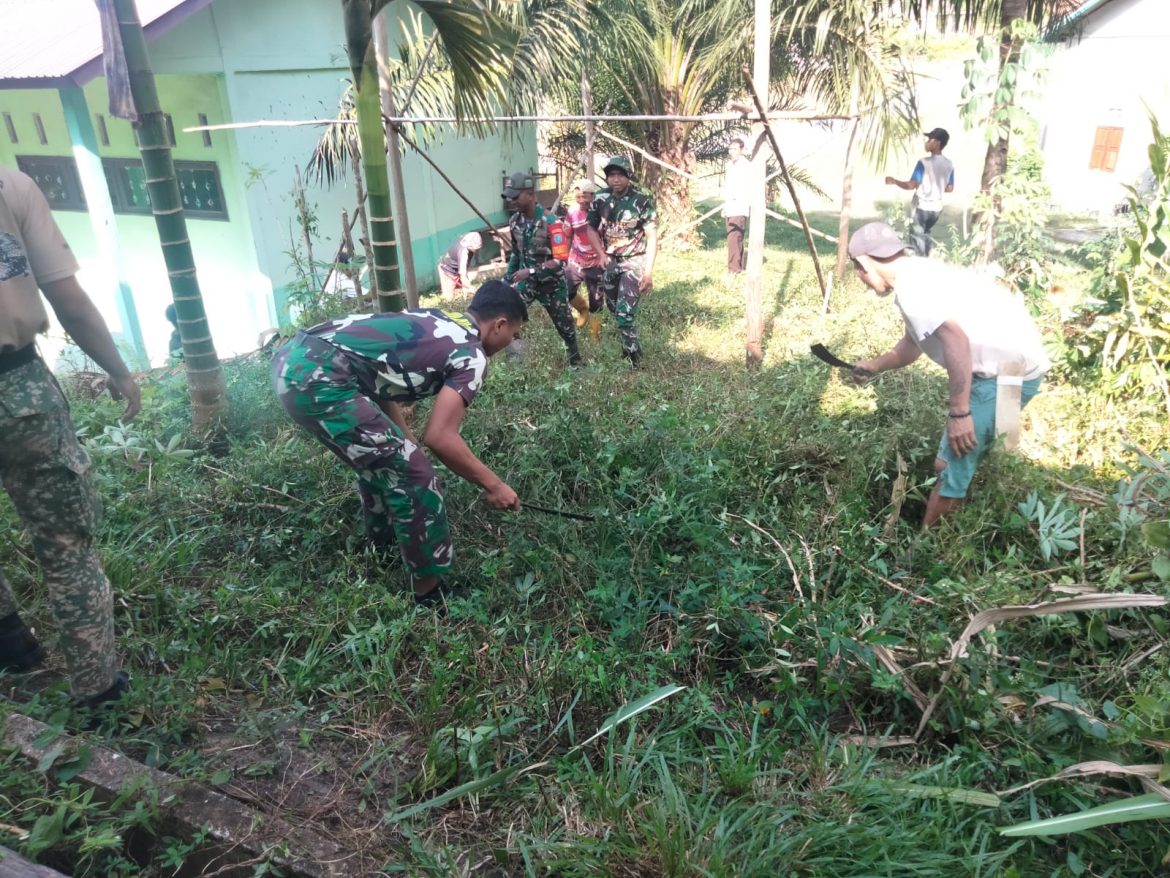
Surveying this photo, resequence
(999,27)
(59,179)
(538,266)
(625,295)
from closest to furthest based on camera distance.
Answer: (625,295) < (538,266) < (999,27) < (59,179)

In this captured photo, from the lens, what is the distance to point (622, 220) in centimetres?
659

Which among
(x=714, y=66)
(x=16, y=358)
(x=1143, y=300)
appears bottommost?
(x=1143, y=300)

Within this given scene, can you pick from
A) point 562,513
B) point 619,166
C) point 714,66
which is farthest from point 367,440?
point 714,66

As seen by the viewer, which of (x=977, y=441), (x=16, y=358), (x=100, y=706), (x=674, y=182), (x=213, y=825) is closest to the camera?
(x=213, y=825)

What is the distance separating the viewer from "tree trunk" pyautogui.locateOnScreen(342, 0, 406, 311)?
12.5 ft

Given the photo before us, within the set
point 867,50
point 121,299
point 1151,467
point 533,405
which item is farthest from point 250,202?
point 1151,467

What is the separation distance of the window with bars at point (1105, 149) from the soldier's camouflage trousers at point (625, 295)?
12.4 metres

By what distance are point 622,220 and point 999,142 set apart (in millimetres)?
3340

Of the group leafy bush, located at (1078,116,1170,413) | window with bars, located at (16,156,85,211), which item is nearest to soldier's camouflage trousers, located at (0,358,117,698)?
leafy bush, located at (1078,116,1170,413)

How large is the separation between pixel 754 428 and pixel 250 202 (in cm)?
655

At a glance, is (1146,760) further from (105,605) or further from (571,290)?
(571,290)

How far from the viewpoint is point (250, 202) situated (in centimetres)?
831

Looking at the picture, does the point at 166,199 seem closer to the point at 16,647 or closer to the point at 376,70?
the point at 376,70

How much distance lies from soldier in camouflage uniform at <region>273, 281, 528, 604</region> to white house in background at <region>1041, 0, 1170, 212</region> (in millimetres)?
13112
